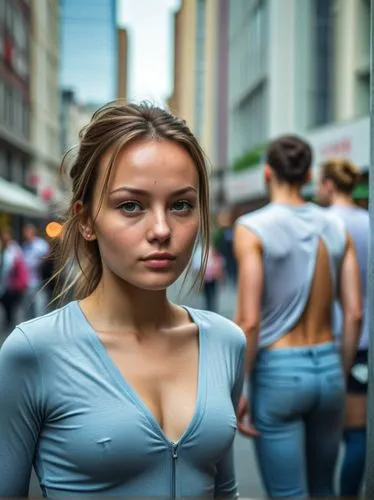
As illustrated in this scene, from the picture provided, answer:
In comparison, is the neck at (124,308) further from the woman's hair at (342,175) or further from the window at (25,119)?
the window at (25,119)

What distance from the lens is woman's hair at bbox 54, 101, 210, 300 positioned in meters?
1.26

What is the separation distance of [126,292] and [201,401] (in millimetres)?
200

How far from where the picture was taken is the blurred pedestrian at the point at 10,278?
34.3 feet

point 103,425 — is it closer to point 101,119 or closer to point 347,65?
point 101,119

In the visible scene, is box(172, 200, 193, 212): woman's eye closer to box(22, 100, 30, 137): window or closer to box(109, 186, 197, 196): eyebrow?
box(109, 186, 197, 196): eyebrow

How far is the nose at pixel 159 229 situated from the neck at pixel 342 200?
2279 mm

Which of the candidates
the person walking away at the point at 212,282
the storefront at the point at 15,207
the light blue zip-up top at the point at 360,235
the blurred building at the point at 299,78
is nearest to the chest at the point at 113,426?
the light blue zip-up top at the point at 360,235

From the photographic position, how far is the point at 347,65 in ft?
46.7

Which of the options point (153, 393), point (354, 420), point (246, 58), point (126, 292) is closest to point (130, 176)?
point (126, 292)

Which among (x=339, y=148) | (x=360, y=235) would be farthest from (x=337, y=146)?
(x=360, y=235)

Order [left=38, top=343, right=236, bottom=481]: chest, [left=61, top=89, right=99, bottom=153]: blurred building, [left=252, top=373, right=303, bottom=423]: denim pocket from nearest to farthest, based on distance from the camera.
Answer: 1. [left=38, top=343, right=236, bottom=481]: chest
2. [left=61, top=89, right=99, bottom=153]: blurred building
3. [left=252, top=373, right=303, bottom=423]: denim pocket

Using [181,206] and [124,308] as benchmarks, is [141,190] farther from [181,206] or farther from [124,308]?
[124,308]

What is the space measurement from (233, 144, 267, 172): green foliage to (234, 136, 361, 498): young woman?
2126cm

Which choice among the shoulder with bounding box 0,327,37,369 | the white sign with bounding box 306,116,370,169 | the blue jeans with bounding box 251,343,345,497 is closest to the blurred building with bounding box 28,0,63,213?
the blue jeans with bounding box 251,343,345,497
